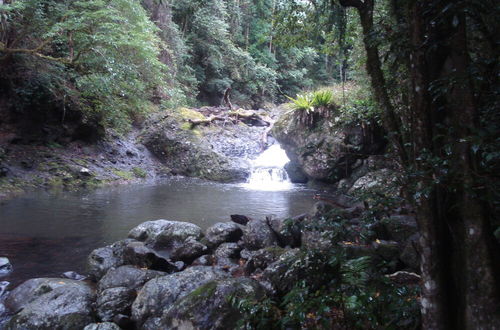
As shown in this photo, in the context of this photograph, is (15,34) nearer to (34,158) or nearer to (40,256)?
(34,158)

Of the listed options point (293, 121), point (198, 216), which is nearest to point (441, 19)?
point (198, 216)

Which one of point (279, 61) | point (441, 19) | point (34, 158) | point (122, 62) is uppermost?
point (279, 61)

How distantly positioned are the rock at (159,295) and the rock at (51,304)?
0.54m

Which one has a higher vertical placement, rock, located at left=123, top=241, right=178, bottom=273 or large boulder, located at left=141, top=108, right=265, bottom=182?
large boulder, located at left=141, top=108, right=265, bottom=182

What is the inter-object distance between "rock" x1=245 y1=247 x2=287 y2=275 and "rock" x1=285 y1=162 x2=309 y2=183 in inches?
355

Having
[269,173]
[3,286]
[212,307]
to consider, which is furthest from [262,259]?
[269,173]

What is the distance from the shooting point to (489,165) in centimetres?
182

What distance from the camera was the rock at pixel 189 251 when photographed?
5504 millimetres

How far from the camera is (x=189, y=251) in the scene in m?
5.53

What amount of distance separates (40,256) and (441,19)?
6074 mm

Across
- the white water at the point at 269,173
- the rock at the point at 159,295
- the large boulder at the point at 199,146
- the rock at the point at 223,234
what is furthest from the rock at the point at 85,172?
the rock at the point at 159,295

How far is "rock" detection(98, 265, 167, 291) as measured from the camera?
423cm

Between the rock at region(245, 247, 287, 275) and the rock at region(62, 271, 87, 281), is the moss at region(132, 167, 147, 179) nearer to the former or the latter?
the rock at region(62, 271, 87, 281)

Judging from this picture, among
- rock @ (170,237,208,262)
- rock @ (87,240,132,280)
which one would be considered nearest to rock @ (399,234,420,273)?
rock @ (170,237,208,262)
